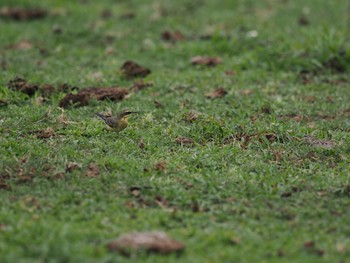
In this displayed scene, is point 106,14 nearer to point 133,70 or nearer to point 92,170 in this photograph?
point 133,70

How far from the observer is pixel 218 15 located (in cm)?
1066

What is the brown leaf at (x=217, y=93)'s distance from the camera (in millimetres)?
7160

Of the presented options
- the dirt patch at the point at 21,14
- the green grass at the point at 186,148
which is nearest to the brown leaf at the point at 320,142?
the green grass at the point at 186,148

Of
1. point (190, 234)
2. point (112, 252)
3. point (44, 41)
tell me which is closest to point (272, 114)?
point (190, 234)

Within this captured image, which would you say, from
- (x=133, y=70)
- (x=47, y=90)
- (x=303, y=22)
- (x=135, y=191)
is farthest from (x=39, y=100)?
(x=303, y=22)

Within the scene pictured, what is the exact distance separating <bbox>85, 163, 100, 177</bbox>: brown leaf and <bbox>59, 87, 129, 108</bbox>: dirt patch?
5.39 ft

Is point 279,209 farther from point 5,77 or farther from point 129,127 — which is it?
point 5,77

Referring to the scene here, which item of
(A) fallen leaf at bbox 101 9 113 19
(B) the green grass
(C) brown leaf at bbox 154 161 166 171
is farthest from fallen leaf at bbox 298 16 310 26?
(C) brown leaf at bbox 154 161 166 171

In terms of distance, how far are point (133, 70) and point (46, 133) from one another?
218 centimetres

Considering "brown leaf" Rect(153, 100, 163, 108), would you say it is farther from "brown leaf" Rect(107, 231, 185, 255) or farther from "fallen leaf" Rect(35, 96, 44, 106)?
"brown leaf" Rect(107, 231, 185, 255)

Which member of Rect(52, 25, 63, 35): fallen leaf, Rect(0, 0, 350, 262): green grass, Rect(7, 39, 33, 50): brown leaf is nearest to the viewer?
Rect(0, 0, 350, 262): green grass

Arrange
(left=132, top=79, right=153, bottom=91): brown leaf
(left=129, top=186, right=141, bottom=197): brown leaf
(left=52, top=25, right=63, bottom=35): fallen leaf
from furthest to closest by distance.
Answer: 1. (left=52, top=25, right=63, bottom=35): fallen leaf
2. (left=132, top=79, right=153, bottom=91): brown leaf
3. (left=129, top=186, right=141, bottom=197): brown leaf

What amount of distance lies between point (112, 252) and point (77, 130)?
222cm

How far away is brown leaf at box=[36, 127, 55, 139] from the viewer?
586 cm
